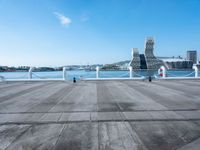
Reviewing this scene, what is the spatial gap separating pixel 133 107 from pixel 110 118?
1.18 meters

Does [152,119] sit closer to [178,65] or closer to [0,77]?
[0,77]

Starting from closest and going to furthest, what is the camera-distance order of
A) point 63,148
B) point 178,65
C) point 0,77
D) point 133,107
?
point 63,148 → point 133,107 → point 0,77 → point 178,65

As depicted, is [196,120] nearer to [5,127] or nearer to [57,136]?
[57,136]

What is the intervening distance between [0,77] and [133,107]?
1315 centimetres

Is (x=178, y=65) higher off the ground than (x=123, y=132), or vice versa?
(x=178, y=65)

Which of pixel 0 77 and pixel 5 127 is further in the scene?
pixel 0 77

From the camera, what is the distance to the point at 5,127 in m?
3.01

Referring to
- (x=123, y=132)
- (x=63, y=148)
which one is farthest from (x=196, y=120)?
(x=63, y=148)

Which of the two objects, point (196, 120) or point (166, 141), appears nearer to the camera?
point (166, 141)

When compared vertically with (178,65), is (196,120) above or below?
below

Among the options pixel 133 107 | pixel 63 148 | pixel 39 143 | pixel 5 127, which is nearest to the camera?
pixel 63 148

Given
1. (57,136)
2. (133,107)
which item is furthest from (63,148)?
(133,107)

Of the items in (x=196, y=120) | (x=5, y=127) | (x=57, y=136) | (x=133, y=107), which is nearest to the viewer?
(x=57, y=136)

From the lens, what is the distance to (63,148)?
219 centimetres
